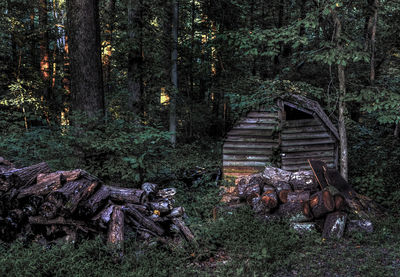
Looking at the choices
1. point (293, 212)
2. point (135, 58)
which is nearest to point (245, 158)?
point (293, 212)

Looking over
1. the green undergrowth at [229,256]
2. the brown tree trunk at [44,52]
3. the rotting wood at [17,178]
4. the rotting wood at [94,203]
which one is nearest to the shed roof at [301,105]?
the green undergrowth at [229,256]

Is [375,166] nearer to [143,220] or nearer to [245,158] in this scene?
[245,158]

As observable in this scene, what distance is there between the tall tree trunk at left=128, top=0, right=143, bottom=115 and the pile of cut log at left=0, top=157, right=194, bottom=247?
589cm

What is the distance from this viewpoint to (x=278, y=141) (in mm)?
9531

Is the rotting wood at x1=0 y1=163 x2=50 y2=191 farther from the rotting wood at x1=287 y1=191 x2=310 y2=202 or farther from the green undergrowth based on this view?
the rotting wood at x1=287 y1=191 x2=310 y2=202

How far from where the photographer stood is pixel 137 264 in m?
4.63

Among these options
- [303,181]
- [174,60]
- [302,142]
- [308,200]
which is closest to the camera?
[308,200]

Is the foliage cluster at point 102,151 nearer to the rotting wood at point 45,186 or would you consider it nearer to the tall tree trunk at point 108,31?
the rotting wood at point 45,186

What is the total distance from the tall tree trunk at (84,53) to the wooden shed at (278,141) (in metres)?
4.75

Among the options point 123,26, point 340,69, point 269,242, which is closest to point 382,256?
point 269,242

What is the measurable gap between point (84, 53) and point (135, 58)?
3760mm

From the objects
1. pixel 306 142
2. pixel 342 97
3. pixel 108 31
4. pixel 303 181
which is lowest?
pixel 303 181

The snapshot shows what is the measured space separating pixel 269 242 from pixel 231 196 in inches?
111

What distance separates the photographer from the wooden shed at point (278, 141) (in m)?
9.46
